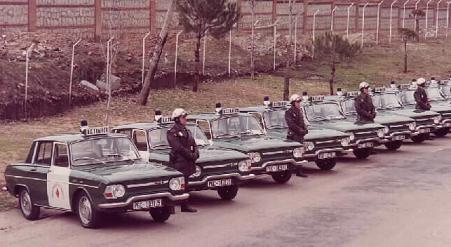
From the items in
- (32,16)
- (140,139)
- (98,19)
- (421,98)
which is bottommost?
(140,139)

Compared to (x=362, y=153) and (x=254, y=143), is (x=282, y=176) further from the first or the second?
(x=362, y=153)

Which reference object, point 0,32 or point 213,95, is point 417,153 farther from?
point 0,32

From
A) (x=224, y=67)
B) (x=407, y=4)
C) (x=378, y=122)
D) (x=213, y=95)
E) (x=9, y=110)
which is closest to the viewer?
(x=378, y=122)

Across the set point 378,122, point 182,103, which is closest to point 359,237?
point 378,122

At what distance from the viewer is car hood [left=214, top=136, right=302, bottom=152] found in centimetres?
1770

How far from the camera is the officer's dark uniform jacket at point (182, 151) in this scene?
14.9 m

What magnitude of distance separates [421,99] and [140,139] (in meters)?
13.3

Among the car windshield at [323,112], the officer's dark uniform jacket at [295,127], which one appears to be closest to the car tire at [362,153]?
the car windshield at [323,112]

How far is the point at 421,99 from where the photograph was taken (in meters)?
27.0

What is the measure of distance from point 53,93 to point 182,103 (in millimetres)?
6008

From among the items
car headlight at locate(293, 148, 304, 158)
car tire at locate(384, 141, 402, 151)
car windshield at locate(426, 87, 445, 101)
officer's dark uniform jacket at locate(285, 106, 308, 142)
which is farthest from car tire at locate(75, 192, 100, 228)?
car windshield at locate(426, 87, 445, 101)

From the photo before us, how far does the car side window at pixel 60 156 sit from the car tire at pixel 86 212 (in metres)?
0.75

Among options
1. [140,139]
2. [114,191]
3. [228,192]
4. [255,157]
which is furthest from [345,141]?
[114,191]

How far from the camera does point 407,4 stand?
64.8 metres
